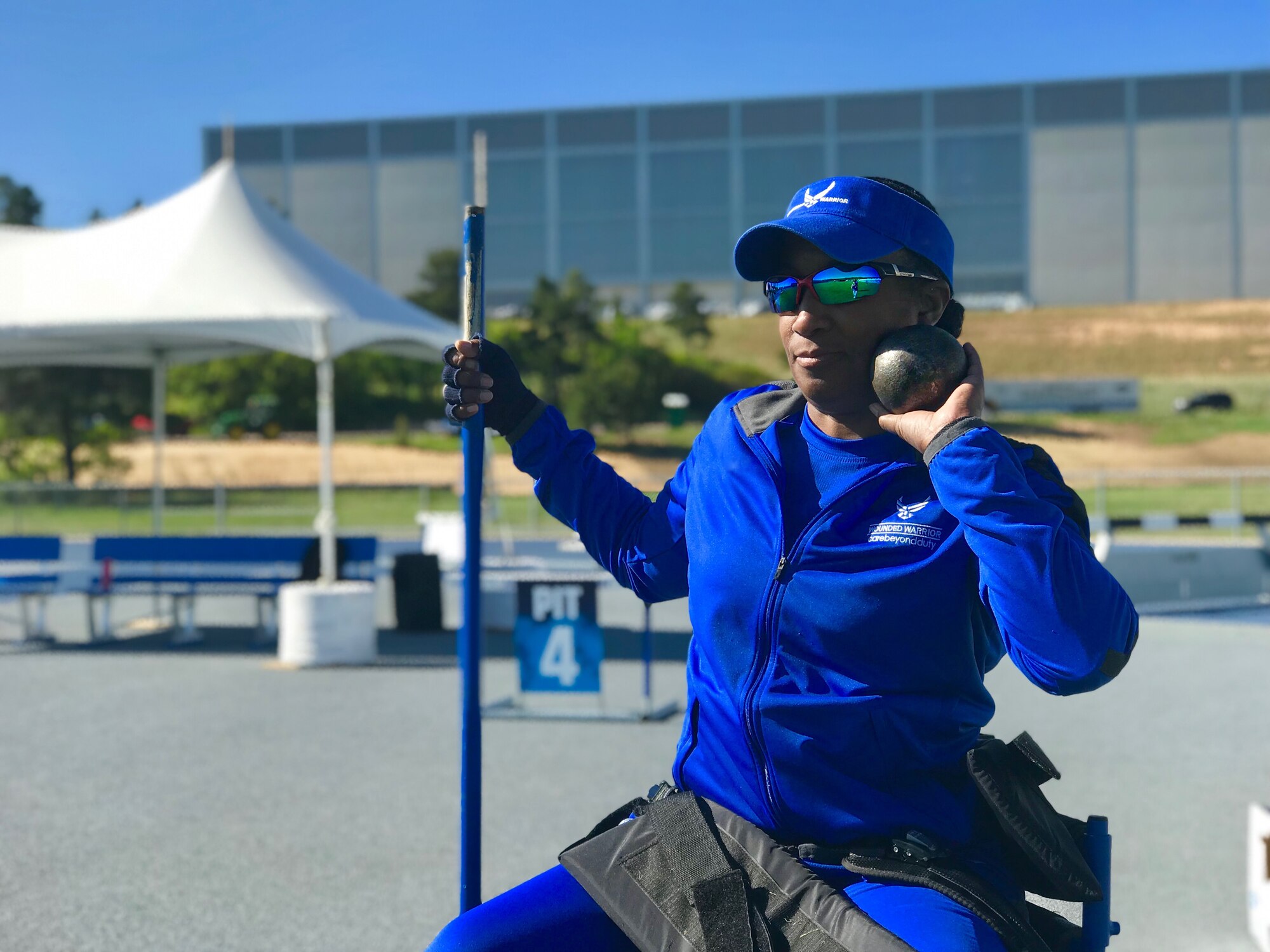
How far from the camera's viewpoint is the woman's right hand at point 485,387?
2.65m

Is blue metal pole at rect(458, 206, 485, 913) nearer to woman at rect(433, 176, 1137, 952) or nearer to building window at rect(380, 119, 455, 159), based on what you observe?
woman at rect(433, 176, 1137, 952)

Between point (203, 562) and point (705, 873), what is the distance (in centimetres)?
1197

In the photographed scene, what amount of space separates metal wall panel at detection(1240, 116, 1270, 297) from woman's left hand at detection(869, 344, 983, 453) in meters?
78.5

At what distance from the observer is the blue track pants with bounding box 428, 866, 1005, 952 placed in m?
1.94

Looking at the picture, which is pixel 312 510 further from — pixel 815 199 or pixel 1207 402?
pixel 1207 402

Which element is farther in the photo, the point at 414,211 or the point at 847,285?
the point at 414,211

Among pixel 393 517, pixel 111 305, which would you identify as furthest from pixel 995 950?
pixel 393 517

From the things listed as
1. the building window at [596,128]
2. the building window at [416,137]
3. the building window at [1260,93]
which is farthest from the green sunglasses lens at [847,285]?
the building window at [1260,93]

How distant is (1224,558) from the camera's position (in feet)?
48.6

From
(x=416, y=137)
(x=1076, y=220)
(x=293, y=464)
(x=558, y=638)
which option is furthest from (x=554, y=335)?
(x=558, y=638)

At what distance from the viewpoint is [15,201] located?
42.0 meters

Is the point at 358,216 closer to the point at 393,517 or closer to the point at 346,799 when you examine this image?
the point at 393,517

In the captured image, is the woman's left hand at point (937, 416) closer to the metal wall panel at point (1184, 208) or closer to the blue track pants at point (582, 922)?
the blue track pants at point (582, 922)

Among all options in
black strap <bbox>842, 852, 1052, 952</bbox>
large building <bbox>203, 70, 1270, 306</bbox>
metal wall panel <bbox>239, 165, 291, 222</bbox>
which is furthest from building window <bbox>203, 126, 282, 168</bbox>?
black strap <bbox>842, 852, 1052, 952</bbox>
